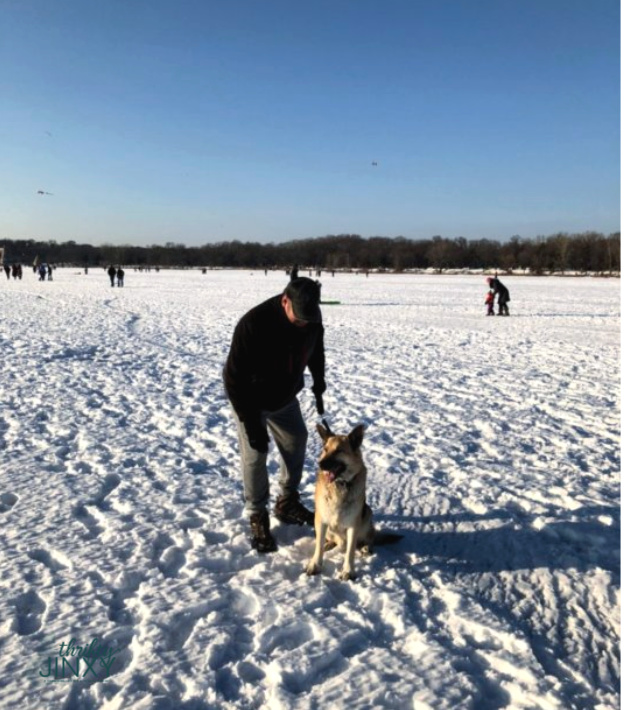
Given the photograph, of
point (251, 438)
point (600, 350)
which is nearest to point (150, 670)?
point (251, 438)

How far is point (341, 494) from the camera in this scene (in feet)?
10.5

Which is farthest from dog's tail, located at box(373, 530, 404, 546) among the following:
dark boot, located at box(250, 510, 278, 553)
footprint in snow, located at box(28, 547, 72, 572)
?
footprint in snow, located at box(28, 547, 72, 572)

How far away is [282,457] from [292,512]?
17.5 inches

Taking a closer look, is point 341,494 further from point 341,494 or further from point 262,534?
point 262,534

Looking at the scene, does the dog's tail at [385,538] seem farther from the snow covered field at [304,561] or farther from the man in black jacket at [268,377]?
the man in black jacket at [268,377]

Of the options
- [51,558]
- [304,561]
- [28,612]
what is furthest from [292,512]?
[28,612]

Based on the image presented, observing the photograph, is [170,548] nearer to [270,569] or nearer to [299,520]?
[270,569]

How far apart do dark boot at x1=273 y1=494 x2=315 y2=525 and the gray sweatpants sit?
6 centimetres

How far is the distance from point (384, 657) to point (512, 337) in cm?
1280

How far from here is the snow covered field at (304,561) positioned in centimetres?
248

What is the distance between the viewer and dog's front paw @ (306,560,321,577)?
3324 millimetres

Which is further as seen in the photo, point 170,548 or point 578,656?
point 170,548

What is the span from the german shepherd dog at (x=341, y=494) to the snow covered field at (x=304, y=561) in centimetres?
21

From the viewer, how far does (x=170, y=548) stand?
3.55 m
